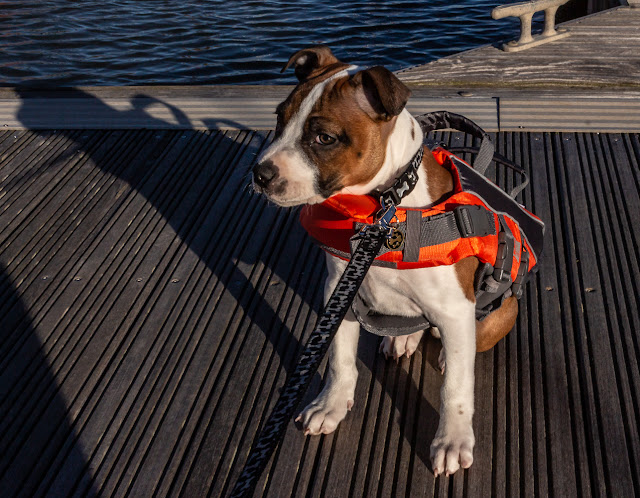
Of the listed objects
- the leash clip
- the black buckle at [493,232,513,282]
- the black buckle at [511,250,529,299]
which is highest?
the leash clip

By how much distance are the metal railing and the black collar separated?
4.11m

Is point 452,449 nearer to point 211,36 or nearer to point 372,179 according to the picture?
point 372,179

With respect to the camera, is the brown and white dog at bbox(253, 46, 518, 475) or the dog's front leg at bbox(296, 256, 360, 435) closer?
the brown and white dog at bbox(253, 46, 518, 475)

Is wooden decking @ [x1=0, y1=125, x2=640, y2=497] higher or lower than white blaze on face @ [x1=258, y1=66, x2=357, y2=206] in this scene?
lower

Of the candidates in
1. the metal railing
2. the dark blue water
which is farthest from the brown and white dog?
the dark blue water

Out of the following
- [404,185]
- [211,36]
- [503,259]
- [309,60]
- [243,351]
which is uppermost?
[309,60]

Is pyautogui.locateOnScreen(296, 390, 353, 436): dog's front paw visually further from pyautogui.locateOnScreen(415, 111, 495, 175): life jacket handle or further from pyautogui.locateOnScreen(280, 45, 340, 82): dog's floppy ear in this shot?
pyautogui.locateOnScreen(280, 45, 340, 82): dog's floppy ear

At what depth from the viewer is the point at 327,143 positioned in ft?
7.41

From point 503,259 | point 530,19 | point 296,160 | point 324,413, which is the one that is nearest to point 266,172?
point 296,160

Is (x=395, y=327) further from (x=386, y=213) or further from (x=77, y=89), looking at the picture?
(x=77, y=89)

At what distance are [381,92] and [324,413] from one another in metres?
1.37

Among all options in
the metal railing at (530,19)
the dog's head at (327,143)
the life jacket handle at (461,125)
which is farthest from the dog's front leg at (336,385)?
the metal railing at (530,19)

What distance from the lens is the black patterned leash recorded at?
6.10ft

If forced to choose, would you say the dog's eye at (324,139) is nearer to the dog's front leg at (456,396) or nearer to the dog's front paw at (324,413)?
the dog's front leg at (456,396)
